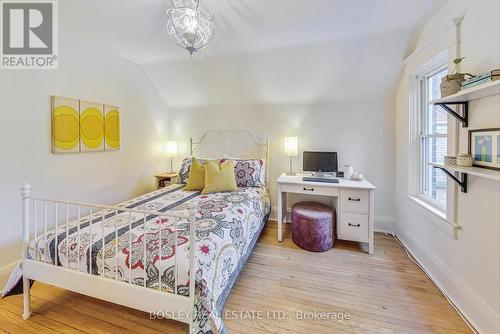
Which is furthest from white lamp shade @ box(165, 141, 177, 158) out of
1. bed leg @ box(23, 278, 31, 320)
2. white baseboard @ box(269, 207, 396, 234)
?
white baseboard @ box(269, 207, 396, 234)

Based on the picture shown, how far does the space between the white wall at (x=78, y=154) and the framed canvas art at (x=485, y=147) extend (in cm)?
356

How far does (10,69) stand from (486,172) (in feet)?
11.9

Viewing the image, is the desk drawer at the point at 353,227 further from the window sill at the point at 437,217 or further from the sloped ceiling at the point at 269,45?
the sloped ceiling at the point at 269,45

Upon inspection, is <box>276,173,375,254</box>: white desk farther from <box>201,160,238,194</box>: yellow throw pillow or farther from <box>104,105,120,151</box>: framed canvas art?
<box>104,105,120,151</box>: framed canvas art

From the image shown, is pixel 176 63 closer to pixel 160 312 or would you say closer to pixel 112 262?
pixel 112 262

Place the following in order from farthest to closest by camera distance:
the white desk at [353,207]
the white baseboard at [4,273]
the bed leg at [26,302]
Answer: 1. the white desk at [353,207]
2. the white baseboard at [4,273]
3. the bed leg at [26,302]

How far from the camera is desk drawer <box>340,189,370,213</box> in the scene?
2.57 meters

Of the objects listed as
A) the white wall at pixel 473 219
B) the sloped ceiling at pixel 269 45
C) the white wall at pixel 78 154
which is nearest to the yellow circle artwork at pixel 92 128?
the white wall at pixel 78 154

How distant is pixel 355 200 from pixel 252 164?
1354mm

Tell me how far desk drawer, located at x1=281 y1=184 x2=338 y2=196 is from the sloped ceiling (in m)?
1.30

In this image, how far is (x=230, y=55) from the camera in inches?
119

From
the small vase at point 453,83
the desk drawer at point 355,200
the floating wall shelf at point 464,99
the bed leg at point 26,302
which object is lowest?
the bed leg at point 26,302

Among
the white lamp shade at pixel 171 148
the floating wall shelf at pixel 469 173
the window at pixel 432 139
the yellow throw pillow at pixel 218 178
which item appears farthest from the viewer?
the white lamp shade at pixel 171 148

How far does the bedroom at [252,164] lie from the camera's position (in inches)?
59.6
